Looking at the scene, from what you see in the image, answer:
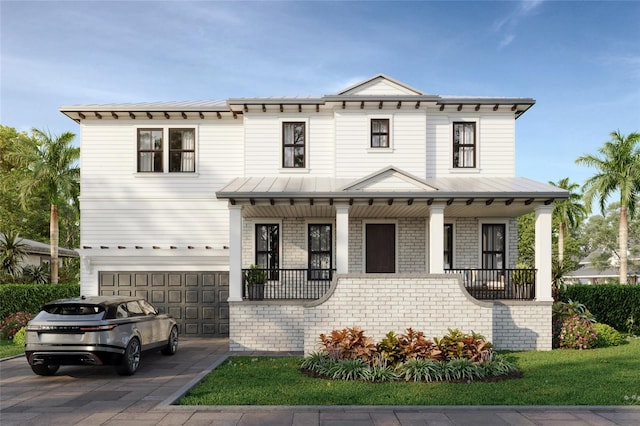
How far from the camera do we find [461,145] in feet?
55.9

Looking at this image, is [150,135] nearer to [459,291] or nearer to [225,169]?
[225,169]

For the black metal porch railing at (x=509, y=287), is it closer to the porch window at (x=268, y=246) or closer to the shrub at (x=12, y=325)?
the porch window at (x=268, y=246)

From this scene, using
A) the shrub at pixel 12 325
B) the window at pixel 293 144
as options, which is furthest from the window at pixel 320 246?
the shrub at pixel 12 325

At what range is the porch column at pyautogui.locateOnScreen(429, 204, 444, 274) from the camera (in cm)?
1368

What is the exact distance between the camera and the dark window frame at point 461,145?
17.0 m

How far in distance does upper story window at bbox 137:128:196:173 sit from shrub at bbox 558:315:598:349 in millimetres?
12633

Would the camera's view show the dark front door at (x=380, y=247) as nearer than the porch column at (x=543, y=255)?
No

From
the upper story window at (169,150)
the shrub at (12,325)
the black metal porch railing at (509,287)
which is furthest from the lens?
the upper story window at (169,150)

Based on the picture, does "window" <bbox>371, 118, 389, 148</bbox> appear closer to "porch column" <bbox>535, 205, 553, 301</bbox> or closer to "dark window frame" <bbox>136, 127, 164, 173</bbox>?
"porch column" <bbox>535, 205, 553, 301</bbox>

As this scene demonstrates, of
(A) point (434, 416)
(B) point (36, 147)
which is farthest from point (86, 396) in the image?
(B) point (36, 147)

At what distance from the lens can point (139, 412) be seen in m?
7.37

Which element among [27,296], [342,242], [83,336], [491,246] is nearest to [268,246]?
[342,242]

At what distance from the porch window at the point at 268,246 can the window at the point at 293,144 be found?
7.39 feet

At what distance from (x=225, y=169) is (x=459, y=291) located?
9074 millimetres
